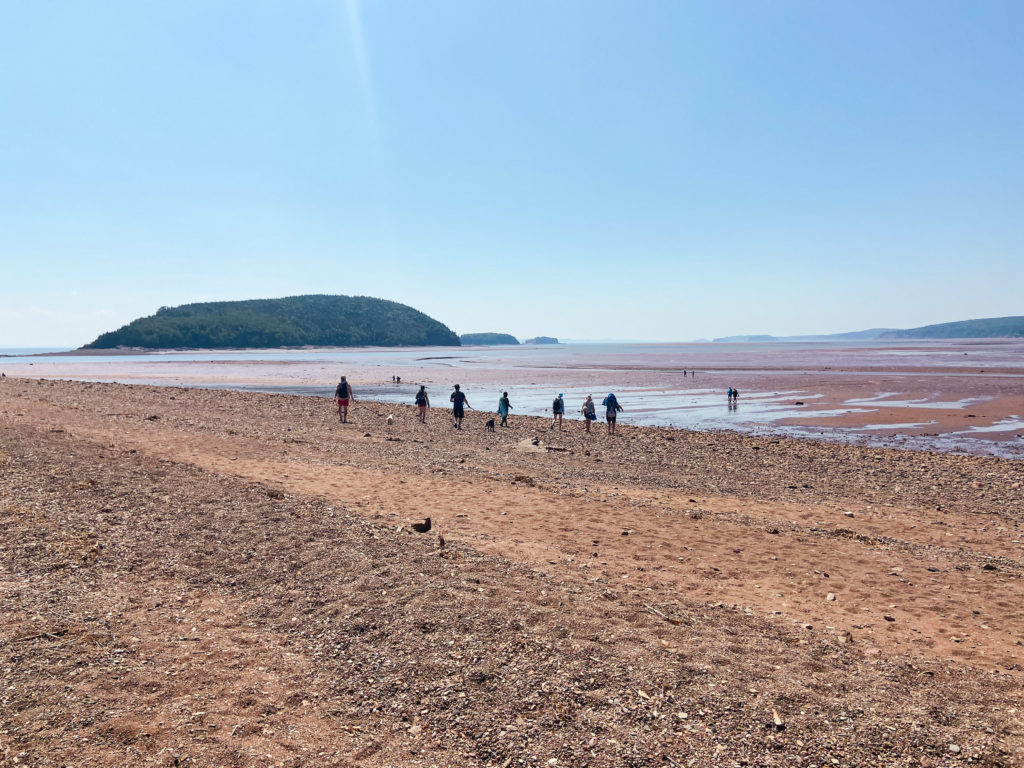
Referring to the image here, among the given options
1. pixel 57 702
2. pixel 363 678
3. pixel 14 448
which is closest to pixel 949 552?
pixel 363 678

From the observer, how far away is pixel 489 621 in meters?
6.70

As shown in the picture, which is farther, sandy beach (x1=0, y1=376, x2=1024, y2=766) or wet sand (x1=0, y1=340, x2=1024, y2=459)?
wet sand (x1=0, y1=340, x2=1024, y2=459)

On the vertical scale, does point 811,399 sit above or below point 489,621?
below

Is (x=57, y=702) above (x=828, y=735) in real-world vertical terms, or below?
above

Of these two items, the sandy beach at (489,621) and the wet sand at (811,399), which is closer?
the sandy beach at (489,621)

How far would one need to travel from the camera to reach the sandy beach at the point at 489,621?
480 centimetres

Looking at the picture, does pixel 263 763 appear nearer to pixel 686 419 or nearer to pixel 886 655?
pixel 886 655

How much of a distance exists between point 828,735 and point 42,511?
11527 mm

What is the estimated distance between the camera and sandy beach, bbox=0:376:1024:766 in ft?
15.8

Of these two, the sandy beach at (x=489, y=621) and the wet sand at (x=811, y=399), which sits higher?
the sandy beach at (x=489, y=621)

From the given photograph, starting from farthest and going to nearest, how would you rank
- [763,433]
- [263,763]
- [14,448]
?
[763,433] < [14,448] < [263,763]

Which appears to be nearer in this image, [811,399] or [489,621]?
[489,621]

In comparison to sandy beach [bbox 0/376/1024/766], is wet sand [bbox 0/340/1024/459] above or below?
below

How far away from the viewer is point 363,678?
5664 millimetres
